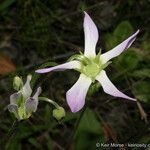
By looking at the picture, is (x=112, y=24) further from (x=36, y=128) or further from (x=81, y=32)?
(x=36, y=128)

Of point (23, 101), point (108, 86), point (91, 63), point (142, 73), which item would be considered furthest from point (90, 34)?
point (142, 73)

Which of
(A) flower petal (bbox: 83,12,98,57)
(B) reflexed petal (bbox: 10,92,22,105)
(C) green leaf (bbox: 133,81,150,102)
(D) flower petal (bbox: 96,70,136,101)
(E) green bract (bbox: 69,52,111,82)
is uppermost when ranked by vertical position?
(A) flower petal (bbox: 83,12,98,57)

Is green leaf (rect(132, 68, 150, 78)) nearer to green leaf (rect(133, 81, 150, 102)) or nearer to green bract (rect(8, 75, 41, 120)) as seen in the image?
green leaf (rect(133, 81, 150, 102))

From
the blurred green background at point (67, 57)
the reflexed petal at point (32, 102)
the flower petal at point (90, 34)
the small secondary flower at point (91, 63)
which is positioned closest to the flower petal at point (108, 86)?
the small secondary flower at point (91, 63)

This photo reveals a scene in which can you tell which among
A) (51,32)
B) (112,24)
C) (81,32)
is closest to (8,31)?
(51,32)

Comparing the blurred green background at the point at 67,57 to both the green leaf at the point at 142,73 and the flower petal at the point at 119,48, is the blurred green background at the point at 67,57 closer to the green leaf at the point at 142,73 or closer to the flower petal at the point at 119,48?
the green leaf at the point at 142,73

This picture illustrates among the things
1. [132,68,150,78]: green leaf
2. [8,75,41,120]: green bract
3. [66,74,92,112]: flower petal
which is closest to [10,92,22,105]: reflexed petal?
[8,75,41,120]: green bract
